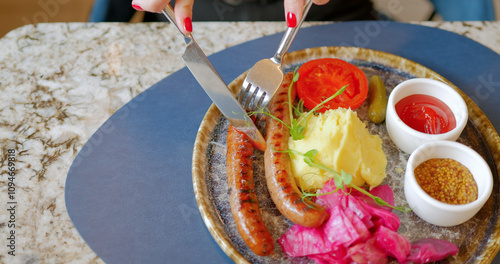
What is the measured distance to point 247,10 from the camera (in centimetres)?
282

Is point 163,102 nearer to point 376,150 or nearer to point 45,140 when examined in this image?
point 45,140

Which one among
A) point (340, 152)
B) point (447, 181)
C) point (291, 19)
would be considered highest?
point (291, 19)

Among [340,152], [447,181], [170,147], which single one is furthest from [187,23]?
[447,181]

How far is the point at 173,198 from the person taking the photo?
2.03 m

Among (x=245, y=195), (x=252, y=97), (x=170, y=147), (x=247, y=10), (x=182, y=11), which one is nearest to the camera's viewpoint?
(x=245, y=195)

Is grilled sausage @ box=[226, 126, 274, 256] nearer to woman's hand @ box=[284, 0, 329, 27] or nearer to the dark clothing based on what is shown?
woman's hand @ box=[284, 0, 329, 27]

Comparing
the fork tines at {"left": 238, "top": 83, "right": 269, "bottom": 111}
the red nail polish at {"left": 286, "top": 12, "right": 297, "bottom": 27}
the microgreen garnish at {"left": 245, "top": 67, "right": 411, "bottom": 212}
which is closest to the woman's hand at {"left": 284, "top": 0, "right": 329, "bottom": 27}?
the red nail polish at {"left": 286, "top": 12, "right": 297, "bottom": 27}

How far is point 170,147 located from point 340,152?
875 millimetres

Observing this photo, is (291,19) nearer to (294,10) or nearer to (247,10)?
(294,10)

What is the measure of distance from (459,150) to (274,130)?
799 millimetres

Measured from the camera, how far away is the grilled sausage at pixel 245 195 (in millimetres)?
1688

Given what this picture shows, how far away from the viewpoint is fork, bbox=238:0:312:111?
209cm

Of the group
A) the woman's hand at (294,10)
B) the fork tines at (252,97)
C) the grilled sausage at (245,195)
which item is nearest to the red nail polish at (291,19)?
the woman's hand at (294,10)

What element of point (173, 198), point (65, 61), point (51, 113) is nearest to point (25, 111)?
point (51, 113)
